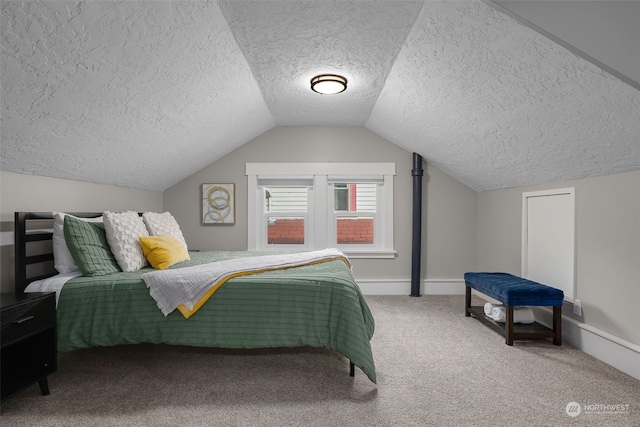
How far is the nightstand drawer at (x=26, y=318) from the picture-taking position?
168 cm

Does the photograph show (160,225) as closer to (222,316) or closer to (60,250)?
(60,250)

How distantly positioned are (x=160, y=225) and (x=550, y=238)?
12.0 feet

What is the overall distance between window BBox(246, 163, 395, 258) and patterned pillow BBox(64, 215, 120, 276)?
200 centimetres

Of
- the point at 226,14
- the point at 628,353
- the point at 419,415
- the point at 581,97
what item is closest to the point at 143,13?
the point at 226,14

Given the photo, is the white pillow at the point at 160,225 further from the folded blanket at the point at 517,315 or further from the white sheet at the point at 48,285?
the folded blanket at the point at 517,315

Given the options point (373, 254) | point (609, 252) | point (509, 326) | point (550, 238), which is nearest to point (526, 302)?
point (509, 326)

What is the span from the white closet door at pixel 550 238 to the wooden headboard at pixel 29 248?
406cm

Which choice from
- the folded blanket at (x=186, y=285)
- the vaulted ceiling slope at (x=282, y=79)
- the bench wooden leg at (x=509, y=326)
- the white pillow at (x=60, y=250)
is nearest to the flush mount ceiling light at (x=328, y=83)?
the vaulted ceiling slope at (x=282, y=79)

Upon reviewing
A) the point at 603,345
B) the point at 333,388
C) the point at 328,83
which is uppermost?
the point at 328,83

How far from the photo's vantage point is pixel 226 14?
6.47 ft

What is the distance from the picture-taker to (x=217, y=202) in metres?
4.30

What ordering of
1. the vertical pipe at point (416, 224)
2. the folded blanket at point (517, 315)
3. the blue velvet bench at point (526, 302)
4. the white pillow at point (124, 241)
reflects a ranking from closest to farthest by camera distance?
1. the white pillow at point (124, 241)
2. the blue velvet bench at point (526, 302)
3. the folded blanket at point (517, 315)
4. the vertical pipe at point (416, 224)

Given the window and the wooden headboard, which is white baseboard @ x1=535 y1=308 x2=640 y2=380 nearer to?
the window

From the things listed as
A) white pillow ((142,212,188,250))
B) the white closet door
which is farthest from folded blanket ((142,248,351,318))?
the white closet door
